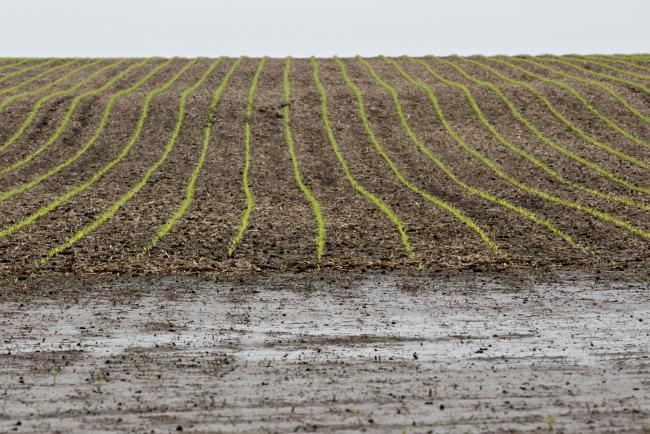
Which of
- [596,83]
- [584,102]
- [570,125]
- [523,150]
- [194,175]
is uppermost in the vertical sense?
[596,83]

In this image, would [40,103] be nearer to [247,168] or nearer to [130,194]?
[247,168]

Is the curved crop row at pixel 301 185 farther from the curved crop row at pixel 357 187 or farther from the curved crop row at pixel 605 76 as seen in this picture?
the curved crop row at pixel 605 76

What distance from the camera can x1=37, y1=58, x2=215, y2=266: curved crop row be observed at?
1920 cm

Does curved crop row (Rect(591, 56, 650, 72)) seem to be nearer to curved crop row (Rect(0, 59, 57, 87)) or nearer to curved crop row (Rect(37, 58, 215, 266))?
curved crop row (Rect(37, 58, 215, 266))

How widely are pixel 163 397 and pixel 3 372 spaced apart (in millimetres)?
2152

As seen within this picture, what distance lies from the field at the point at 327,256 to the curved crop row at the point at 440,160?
0.17 metres

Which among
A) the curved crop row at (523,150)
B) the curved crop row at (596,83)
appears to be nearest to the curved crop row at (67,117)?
the curved crop row at (523,150)

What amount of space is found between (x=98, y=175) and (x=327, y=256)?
14208 mm

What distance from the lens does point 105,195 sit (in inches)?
1056

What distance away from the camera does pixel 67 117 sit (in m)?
40.2

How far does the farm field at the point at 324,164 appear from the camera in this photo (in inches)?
763

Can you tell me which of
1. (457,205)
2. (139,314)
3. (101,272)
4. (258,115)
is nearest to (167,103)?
(258,115)

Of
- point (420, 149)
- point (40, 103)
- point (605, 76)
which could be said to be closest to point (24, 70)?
point (40, 103)

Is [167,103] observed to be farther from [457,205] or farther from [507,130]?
[457,205]
